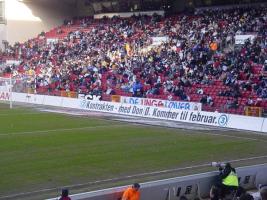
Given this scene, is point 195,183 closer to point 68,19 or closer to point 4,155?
point 4,155

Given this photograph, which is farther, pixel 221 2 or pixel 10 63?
pixel 10 63

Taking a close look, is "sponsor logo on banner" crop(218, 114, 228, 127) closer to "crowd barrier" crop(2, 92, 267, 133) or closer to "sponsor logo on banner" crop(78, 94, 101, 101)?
"crowd barrier" crop(2, 92, 267, 133)

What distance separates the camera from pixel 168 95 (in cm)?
3734

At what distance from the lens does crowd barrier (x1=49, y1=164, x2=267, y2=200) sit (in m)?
12.3

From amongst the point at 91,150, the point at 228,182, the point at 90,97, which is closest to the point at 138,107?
the point at 90,97

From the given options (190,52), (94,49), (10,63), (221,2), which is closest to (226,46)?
(190,52)

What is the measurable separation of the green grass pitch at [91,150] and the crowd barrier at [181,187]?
10.6ft

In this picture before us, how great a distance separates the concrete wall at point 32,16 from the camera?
2411 inches

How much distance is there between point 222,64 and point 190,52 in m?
4.38

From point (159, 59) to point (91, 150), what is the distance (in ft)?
77.0

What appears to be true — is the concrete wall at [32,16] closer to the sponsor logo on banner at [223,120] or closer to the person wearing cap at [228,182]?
the sponsor logo on banner at [223,120]

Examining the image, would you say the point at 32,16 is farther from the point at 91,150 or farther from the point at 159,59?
the point at 91,150

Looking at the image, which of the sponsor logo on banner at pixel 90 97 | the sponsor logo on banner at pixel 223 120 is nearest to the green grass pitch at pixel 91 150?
the sponsor logo on banner at pixel 223 120

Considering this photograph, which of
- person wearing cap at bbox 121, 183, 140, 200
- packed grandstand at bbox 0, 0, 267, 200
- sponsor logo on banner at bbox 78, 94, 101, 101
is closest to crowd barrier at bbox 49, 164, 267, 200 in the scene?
packed grandstand at bbox 0, 0, 267, 200
